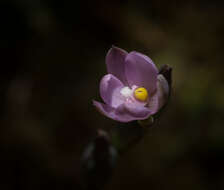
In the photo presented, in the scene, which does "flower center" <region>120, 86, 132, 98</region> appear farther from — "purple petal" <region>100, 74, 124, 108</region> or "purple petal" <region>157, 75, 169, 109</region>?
"purple petal" <region>157, 75, 169, 109</region>

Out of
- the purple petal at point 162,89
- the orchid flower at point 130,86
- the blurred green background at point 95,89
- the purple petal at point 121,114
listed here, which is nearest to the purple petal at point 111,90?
the orchid flower at point 130,86

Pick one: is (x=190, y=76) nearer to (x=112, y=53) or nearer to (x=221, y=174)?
(x=221, y=174)

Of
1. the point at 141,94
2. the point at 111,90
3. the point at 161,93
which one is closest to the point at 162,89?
the point at 161,93

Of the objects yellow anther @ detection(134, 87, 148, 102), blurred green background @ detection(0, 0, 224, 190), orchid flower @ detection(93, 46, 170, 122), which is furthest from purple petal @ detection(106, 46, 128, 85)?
blurred green background @ detection(0, 0, 224, 190)

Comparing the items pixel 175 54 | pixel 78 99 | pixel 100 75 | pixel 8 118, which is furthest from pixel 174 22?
pixel 8 118

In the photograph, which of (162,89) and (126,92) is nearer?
(162,89)

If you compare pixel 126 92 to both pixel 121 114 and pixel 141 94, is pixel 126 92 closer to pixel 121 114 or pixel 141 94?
pixel 141 94
